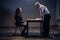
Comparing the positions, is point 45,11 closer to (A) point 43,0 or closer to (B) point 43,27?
(B) point 43,27

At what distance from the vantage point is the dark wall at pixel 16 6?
1073cm

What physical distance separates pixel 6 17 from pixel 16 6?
3.11 feet

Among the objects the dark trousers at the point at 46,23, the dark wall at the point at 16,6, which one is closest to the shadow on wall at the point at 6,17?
the dark wall at the point at 16,6

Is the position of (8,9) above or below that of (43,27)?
above

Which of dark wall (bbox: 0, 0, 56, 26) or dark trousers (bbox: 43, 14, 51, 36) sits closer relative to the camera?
dark trousers (bbox: 43, 14, 51, 36)

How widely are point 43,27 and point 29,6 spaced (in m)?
3.61

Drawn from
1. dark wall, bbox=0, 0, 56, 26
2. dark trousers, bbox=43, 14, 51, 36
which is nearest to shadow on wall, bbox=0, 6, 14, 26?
dark wall, bbox=0, 0, 56, 26

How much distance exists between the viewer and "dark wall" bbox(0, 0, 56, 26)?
35.2 ft

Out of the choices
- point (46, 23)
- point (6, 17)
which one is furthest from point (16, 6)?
point (46, 23)

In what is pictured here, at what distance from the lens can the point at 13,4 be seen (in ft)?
35.3

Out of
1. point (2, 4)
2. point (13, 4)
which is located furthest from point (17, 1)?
point (2, 4)

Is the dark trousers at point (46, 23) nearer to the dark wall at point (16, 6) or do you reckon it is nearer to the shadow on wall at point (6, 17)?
the dark wall at point (16, 6)

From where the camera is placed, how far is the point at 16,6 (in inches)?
424

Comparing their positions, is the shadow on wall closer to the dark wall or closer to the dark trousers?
the dark wall
